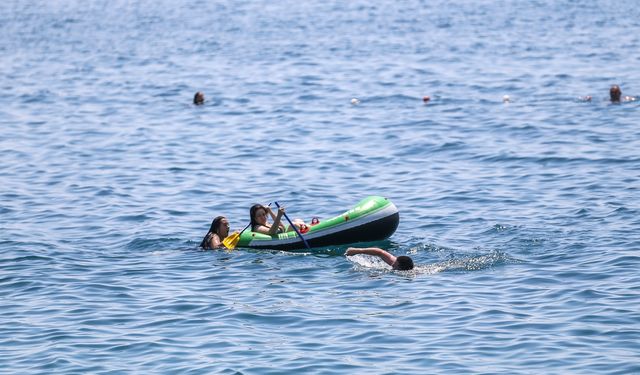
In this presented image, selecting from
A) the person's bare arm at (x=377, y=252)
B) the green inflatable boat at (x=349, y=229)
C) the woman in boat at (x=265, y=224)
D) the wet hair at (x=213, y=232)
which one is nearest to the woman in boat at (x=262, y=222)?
the woman in boat at (x=265, y=224)

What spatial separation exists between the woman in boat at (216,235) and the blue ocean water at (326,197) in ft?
1.31

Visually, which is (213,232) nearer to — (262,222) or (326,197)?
(262,222)

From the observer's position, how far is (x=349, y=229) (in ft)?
61.6

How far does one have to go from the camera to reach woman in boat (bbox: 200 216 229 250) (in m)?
18.8

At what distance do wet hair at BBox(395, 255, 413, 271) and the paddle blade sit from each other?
135 inches

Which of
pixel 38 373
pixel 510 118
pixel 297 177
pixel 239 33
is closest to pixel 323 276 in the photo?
pixel 38 373

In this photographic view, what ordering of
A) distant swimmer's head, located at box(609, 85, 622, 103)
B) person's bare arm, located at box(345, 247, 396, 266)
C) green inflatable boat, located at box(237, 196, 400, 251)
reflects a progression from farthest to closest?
distant swimmer's head, located at box(609, 85, 622, 103), green inflatable boat, located at box(237, 196, 400, 251), person's bare arm, located at box(345, 247, 396, 266)

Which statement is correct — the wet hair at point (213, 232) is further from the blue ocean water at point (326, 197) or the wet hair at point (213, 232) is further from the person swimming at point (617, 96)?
the person swimming at point (617, 96)

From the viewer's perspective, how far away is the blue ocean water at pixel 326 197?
13883mm

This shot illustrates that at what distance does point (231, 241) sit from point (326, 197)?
4.72 meters

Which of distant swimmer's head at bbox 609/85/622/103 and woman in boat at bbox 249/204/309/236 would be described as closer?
woman in boat at bbox 249/204/309/236

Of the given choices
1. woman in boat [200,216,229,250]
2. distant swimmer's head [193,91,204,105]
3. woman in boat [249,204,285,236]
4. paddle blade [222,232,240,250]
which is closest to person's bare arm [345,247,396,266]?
woman in boat [249,204,285,236]

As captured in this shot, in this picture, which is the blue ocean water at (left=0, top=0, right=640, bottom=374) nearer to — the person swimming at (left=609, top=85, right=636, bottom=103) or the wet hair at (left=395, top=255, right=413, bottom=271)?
the wet hair at (left=395, top=255, right=413, bottom=271)

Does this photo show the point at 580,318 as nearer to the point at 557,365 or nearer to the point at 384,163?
the point at 557,365
